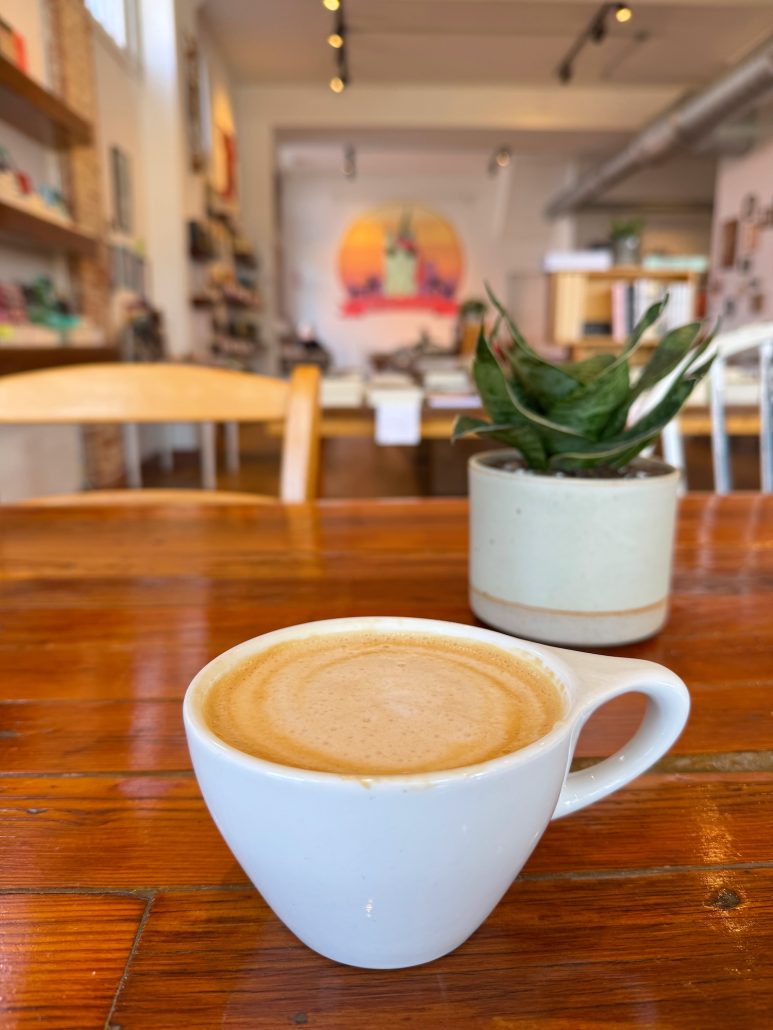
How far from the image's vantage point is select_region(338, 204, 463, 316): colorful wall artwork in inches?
455

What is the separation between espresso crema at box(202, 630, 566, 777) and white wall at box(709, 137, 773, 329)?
6.46 metres

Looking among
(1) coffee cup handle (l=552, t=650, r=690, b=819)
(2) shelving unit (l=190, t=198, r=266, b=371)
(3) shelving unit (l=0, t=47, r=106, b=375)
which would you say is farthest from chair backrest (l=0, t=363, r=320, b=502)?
(2) shelving unit (l=190, t=198, r=266, b=371)

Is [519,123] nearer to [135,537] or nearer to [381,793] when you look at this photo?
[135,537]

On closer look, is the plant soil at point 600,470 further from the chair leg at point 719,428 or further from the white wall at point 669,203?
the white wall at point 669,203

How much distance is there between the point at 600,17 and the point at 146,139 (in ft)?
10.5

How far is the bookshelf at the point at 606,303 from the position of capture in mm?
4236

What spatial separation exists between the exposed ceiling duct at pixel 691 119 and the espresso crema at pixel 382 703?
5805 millimetres

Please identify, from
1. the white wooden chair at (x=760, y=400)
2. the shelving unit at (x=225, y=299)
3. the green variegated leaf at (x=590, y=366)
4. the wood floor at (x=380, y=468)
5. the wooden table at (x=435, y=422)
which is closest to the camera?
the green variegated leaf at (x=590, y=366)

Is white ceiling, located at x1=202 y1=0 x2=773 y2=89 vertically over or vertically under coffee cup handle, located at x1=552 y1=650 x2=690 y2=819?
over

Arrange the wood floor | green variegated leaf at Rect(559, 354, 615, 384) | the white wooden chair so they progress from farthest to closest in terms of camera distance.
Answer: the wood floor, the white wooden chair, green variegated leaf at Rect(559, 354, 615, 384)

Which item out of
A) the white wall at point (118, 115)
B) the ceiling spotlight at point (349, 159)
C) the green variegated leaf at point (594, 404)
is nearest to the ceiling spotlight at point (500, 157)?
the ceiling spotlight at point (349, 159)

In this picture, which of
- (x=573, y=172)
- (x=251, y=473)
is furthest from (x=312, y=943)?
(x=573, y=172)

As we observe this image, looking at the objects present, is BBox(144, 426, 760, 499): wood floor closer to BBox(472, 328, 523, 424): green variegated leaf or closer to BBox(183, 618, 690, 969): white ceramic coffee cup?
BBox(472, 328, 523, 424): green variegated leaf

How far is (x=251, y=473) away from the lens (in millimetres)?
5238
